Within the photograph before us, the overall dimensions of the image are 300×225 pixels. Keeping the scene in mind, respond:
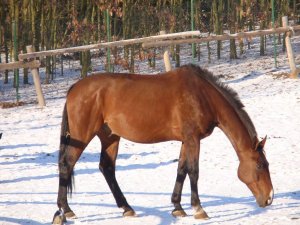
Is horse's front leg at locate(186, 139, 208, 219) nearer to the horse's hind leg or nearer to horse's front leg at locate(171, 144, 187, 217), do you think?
horse's front leg at locate(171, 144, 187, 217)

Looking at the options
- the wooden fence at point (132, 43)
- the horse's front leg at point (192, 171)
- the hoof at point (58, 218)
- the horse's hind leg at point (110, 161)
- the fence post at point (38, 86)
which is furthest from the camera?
the fence post at point (38, 86)

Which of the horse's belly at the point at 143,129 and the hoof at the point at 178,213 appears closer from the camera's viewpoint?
the hoof at the point at 178,213

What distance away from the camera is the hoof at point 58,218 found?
21.7 feet

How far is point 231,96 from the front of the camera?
273 inches

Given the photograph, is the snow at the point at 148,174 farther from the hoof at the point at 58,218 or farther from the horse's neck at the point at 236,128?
the horse's neck at the point at 236,128

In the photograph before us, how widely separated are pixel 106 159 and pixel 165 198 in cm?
85

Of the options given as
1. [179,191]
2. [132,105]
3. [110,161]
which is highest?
[132,105]

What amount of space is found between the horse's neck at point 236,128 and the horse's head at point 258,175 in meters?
0.09

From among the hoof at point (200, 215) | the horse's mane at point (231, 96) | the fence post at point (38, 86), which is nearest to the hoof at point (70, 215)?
the hoof at point (200, 215)

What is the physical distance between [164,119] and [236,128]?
2.36ft

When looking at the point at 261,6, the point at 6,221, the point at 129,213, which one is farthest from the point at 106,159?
the point at 261,6

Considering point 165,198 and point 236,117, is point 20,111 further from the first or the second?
point 236,117

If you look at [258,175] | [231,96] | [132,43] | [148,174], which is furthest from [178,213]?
[132,43]

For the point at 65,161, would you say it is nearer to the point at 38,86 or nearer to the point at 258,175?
the point at 258,175
